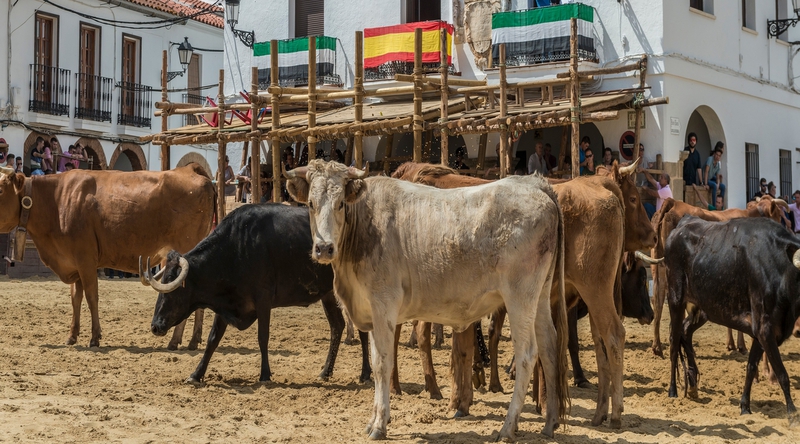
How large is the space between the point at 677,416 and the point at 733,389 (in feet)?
5.57

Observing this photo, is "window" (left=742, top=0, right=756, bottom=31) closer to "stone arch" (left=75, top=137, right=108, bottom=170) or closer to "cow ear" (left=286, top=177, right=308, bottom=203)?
"cow ear" (left=286, top=177, right=308, bottom=203)

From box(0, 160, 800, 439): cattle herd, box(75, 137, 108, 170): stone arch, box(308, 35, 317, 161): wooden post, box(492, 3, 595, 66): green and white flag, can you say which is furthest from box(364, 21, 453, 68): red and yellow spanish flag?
box(75, 137, 108, 170): stone arch

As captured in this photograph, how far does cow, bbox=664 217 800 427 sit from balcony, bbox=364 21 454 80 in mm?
12358

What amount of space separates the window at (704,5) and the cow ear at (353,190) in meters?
16.5

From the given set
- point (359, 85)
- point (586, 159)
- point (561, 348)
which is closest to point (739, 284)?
point (561, 348)

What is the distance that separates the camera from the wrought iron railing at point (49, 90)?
1127 inches

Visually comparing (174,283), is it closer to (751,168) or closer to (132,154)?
(751,168)

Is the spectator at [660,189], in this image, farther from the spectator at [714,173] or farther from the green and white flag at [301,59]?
the green and white flag at [301,59]

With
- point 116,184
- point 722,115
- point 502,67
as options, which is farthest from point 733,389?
point 722,115

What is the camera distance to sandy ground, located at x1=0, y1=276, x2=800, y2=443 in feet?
23.5

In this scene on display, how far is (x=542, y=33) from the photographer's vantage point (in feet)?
66.7

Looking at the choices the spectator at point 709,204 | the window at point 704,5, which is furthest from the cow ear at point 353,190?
the window at point 704,5

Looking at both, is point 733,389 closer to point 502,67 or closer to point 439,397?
point 439,397

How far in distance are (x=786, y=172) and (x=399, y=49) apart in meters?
10.8
